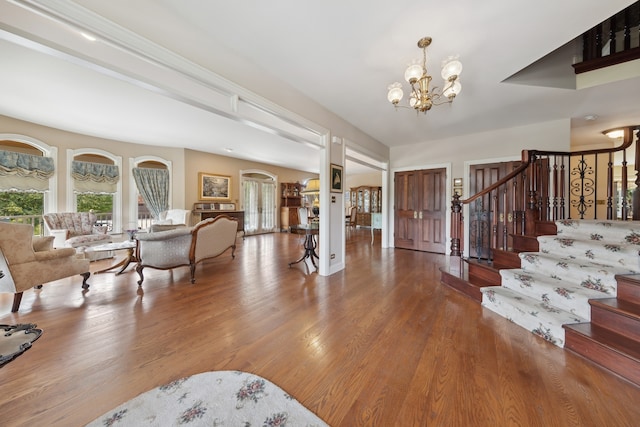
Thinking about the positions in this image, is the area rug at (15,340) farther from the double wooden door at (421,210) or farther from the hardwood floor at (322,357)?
the double wooden door at (421,210)

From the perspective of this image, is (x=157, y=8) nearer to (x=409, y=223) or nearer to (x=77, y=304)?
(x=77, y=304)

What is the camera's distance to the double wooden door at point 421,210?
17.7ft

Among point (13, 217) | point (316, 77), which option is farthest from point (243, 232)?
point (316, 77)

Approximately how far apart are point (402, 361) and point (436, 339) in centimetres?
47

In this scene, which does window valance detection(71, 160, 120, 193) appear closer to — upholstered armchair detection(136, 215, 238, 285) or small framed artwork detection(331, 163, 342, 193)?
upholstered armchair detection(136, 215, 238, 285)

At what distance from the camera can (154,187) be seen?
245 inches

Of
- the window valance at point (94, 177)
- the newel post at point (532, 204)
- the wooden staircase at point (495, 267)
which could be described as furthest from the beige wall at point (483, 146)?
the window valance at point (94, 177)

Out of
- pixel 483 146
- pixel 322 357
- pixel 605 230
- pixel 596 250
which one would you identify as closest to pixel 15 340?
pixel 322 357

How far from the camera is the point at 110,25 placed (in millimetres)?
1607

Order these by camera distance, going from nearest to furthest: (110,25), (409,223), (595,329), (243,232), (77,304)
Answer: (110,25) → (595,329) → (77,304) → (409,223) → (243,232)

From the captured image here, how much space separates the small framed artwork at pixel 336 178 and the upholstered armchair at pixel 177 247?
6.99 feet

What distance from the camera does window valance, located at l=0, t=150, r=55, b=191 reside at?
4238mm

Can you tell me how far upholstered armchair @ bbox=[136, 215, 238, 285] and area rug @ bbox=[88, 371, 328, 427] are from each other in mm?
2154

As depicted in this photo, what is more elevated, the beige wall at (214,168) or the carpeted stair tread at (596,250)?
the beige wall at (214,168)
